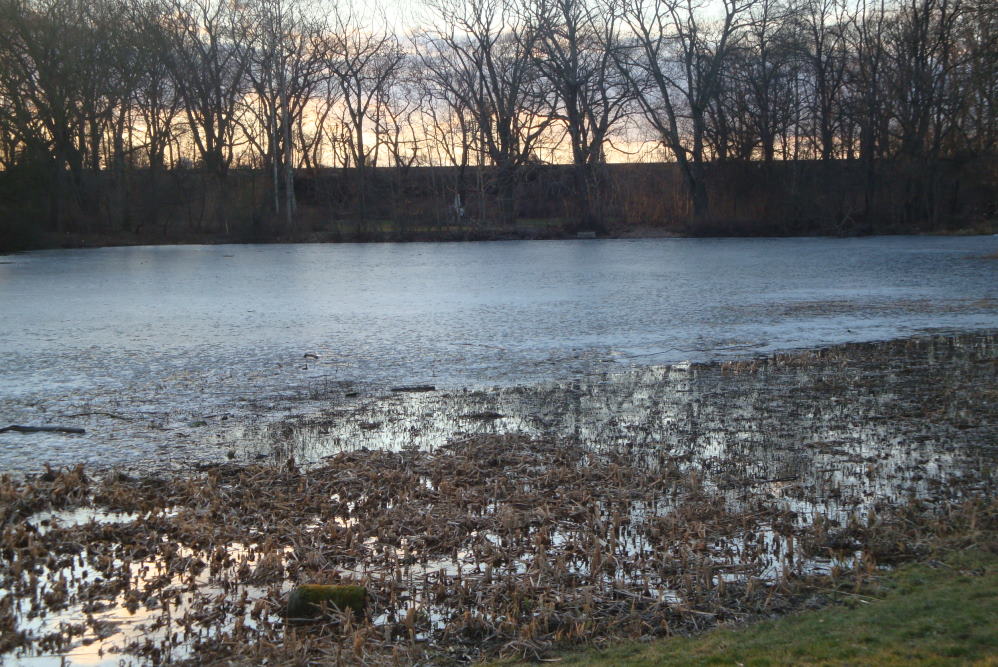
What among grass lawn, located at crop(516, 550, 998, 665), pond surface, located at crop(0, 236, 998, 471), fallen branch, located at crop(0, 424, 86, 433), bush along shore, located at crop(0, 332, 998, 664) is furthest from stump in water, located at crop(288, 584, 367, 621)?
fallen branch, located at crop(0, 424, 86, 433)

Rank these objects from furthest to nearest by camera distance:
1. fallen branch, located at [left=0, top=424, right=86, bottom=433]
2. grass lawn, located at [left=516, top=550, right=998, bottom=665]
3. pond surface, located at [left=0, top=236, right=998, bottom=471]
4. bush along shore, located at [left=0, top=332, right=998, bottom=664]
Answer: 1. pond surface, located at [left=0, top=236, right=998, bottom=471]
2. fallen branch, located at [left=0, top=424, right=86, bottom=433]
3. bush along shore, located at [left=0, top=332, right=998, bottom=664]
4. grass lawn, located at [left=516, top=550, right=998, bottom=665]

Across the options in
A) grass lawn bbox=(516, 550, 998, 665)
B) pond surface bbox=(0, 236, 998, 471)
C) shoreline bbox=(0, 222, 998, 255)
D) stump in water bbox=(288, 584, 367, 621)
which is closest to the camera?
grass lawn bbox=(516, 550, 998, 665)

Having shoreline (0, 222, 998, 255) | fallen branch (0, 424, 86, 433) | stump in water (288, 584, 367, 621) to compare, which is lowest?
stump in water (288, 584, 367, 621)

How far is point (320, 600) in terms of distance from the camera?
3.95m

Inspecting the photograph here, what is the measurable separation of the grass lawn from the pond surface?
3.92 m

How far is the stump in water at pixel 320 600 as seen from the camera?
393 centimetres

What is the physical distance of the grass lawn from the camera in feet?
10.6

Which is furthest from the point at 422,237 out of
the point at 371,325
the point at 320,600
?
the point at 320,600

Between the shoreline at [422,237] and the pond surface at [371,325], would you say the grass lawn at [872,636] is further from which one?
the shoreline at [422,237]

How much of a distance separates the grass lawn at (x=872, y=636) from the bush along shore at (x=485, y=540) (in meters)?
0.13

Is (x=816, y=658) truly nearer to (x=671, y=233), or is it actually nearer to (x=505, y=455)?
(x=505, y=455)

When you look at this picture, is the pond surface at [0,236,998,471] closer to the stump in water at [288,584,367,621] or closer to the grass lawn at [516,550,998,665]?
the stump in water at [288,584,367,621]

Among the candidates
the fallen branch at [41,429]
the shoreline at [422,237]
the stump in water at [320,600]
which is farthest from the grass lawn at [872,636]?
the shoreline at [422,237]

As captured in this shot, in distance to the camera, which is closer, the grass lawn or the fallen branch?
the grass lawn
